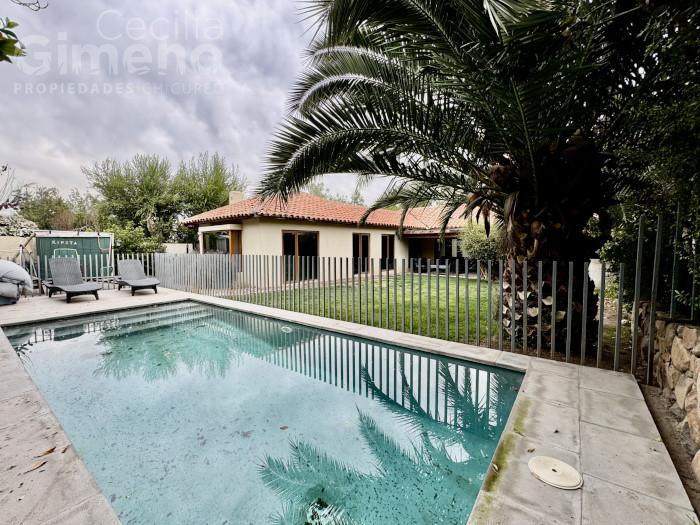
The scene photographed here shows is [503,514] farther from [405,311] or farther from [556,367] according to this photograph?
[405,311]

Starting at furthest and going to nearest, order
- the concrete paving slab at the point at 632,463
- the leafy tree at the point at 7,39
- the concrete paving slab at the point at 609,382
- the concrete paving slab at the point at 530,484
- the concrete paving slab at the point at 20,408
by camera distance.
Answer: the concrete paving slab at the point at 609,382 < the concrete paving slab at the point at 20,408 < the concrete paving slab at the point at 632,463 < the concrete paving slab at the point at 530,484 < the leafy tree at the point at 7,39

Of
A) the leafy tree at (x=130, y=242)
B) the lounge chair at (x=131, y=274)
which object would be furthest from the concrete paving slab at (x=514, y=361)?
the leafy tree at (x=130, y=242)

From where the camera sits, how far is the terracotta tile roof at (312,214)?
14.1 m

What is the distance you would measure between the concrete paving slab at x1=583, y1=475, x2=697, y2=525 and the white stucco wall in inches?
535

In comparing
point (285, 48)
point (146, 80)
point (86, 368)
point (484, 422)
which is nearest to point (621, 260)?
point (484, 422)

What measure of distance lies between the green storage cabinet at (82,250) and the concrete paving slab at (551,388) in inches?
636

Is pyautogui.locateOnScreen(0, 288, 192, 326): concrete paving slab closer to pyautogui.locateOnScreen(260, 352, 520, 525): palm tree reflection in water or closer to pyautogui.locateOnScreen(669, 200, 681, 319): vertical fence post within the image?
pyautogui.locateOnScreen(260, 352, 520, 525): palm tree reflection in water

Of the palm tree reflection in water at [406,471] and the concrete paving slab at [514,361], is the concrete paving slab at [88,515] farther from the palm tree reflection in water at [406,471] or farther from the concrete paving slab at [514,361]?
the concrete paving slab at [514,361]

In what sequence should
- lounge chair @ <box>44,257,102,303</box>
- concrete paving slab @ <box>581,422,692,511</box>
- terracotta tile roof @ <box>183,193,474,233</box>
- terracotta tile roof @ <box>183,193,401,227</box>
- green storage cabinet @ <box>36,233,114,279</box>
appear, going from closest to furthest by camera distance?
concrete paving slab @ <box>581,422,692,511</box> → lounge chair @ <box>44,257,102,303</box> → green storage cabinet @ <box>36,233,114,279</box> → terracotta tile roof @ <box>183,193,401,227</box> → terracotta tile roof @ <box>183,193,474,233</box>

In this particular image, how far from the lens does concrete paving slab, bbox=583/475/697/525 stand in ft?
6.76

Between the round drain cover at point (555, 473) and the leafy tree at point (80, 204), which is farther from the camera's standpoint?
the leafy tree at point (80, 204)

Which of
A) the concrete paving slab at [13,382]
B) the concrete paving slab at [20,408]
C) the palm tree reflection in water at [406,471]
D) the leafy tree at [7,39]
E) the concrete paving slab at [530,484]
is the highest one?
the leafy tree at [7,39]

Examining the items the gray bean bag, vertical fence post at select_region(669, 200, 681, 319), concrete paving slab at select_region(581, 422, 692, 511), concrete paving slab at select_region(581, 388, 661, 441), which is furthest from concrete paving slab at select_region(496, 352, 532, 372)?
the gray bean bag

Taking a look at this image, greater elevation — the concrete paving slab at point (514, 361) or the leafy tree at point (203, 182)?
the leafy tree at point (203, 182)
